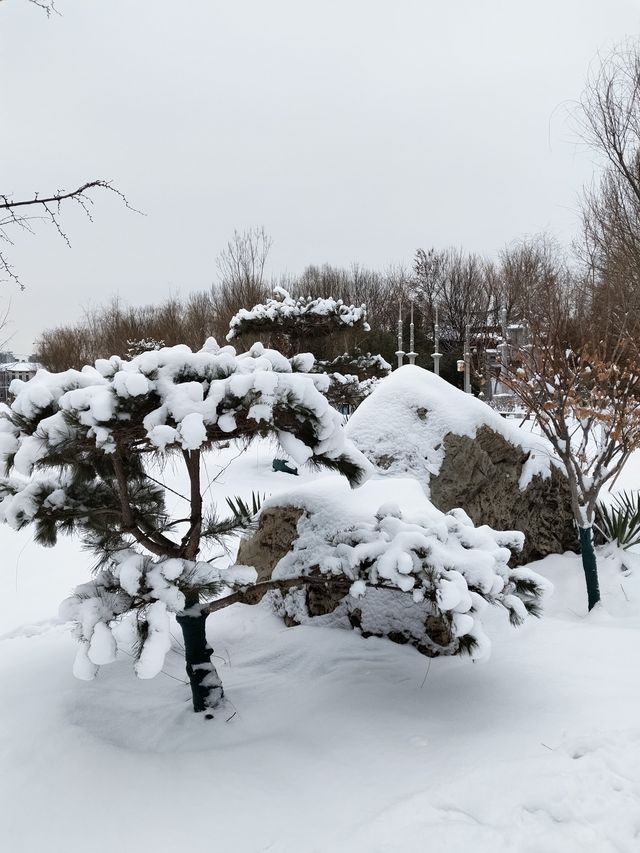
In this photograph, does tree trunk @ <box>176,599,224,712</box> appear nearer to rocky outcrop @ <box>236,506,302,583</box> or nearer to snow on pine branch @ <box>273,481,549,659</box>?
snow on pine branch @ <box>273,481,549,659</box>

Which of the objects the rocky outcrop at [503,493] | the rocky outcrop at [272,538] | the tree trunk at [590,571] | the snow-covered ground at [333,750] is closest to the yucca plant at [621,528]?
the rocky outcrop at [503,493]

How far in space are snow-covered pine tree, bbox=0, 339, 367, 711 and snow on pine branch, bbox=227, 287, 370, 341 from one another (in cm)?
760

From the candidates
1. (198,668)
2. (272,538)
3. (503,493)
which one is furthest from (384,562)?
(503,493)

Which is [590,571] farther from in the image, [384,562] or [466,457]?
[384,562]

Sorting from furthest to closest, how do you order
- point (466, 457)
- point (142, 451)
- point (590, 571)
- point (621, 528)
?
point (621, 528) < point (466, 457) < point (590, 571) < point (142, 451)

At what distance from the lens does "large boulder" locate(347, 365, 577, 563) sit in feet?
15.4

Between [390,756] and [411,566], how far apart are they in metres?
0.78

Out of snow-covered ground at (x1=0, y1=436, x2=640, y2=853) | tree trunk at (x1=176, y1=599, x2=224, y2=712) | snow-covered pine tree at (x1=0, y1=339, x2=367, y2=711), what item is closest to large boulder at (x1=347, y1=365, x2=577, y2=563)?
snow-covered ground at (x1=0, y1=436, x2=640, y2=853)

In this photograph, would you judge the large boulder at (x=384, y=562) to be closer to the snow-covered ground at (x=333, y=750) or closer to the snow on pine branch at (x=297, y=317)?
the snow-covered ground at (x=333, y=750)

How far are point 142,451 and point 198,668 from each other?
1.05m

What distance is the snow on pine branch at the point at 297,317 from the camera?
1026 centimetres

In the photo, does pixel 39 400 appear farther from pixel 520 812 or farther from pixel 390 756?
pixel 520 812

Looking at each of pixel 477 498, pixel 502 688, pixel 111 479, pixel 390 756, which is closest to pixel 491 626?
pixel 502 688

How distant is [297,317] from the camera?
10.4 metres
